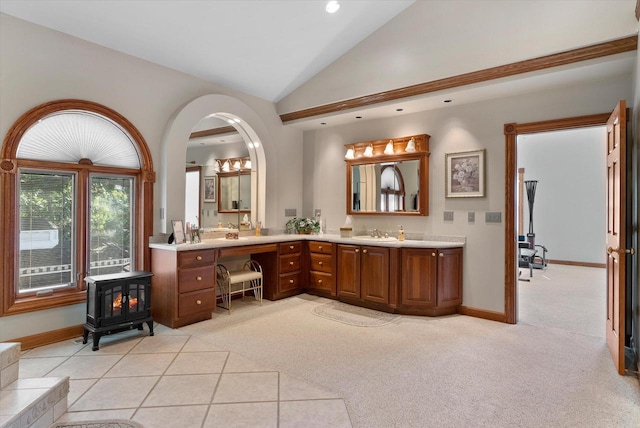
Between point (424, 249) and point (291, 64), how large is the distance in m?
3.00

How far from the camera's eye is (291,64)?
483 cm

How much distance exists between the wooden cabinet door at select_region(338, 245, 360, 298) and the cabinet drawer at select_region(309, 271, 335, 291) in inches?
6.7

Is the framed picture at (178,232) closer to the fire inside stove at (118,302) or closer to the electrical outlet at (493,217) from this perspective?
the fire inside stove at (118,302)

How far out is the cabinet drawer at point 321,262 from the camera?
5.03 meters

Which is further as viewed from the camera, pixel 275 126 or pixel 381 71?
pixel 275 126

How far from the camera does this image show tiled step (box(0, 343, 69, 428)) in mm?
1912

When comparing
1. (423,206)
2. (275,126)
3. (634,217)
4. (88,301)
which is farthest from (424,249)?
(88,301)

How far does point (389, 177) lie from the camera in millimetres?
5078

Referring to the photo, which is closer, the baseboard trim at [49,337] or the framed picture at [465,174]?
the baseboard trim at [49,337]

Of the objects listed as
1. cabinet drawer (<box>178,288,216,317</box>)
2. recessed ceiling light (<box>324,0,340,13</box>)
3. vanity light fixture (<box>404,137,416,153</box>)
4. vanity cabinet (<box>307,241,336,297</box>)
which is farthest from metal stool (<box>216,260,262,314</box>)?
recessed ceiling light (<box>324,0,340,13</box>)

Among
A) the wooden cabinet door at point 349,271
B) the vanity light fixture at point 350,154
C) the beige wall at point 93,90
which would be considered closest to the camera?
the beige wall at point 93,90

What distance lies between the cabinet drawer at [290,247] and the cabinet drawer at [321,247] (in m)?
0.18

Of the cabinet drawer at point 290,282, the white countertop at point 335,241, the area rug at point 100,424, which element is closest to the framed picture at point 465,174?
the white countertop at point 335,241

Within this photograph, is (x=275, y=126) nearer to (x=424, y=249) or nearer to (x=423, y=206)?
(x=423, y=206)
